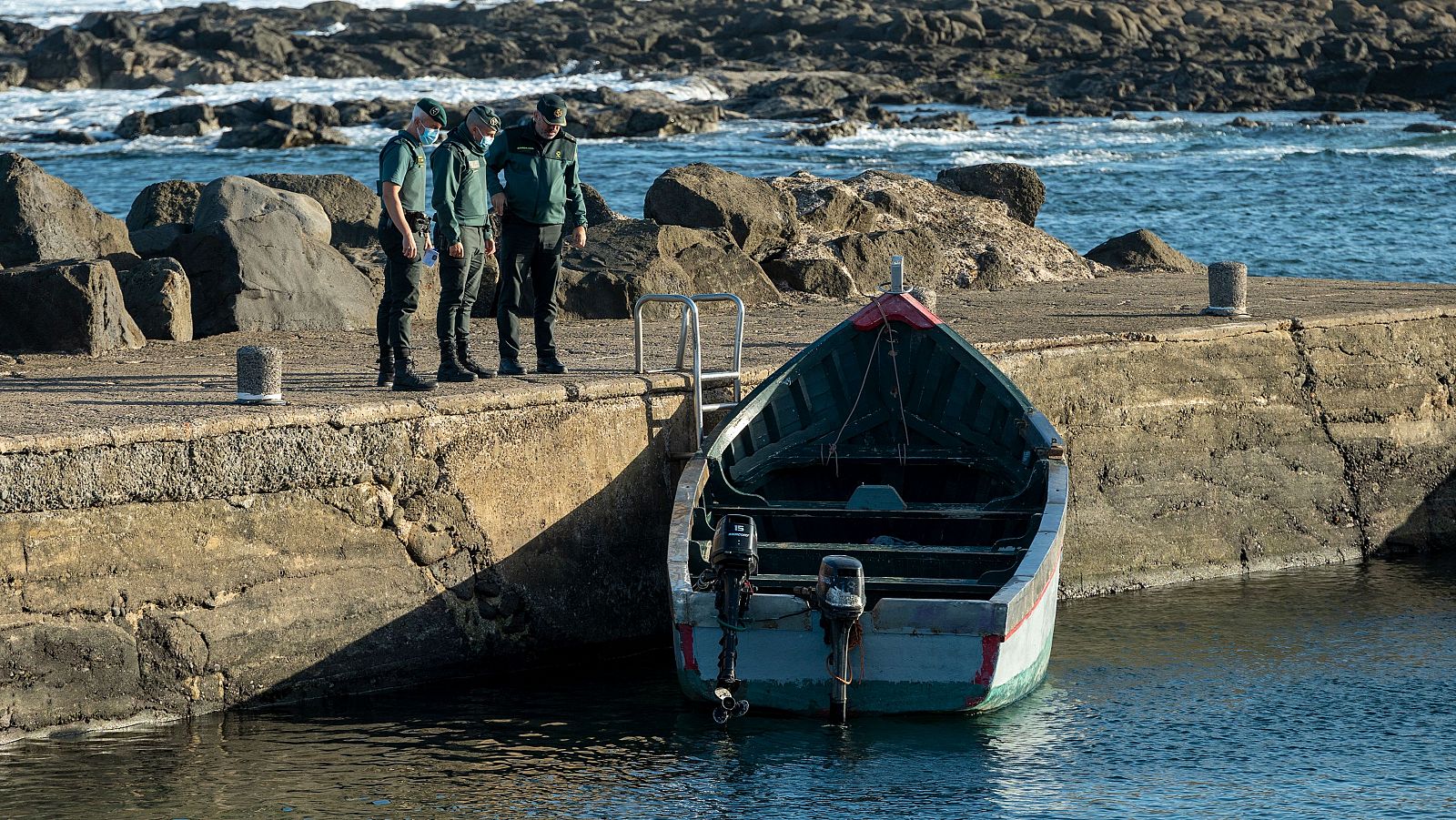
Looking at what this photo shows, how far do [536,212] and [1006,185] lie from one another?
962cm

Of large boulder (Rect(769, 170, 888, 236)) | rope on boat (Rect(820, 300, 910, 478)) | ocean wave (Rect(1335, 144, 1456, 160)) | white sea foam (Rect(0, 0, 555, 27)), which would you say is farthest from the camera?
white sea foam (Rect(0, 0, 555, 27))

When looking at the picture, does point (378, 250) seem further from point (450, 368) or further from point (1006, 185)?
point (1006, 185)

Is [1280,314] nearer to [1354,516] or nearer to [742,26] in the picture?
[1354,516]

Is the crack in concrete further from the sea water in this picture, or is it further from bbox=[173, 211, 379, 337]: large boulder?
the sea water

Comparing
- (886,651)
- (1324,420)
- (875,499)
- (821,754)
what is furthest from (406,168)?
(1324,420)

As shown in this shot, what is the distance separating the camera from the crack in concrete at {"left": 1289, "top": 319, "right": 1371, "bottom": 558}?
12.9 meters

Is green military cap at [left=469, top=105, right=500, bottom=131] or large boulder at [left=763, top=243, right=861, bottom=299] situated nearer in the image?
green military cap at [left=469, top=105, right=500, bottom=131]

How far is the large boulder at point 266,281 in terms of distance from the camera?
1298 centimetres

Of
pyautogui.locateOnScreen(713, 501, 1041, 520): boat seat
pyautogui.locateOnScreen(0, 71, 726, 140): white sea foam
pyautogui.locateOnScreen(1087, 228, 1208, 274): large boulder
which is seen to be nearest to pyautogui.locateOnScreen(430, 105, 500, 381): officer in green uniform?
pyautogui.locateOnScreen(713, 501, 1041, 520): boat seat

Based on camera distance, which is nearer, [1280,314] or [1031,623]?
[1031,623]

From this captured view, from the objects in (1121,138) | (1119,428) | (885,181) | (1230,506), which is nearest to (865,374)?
(1119,428)

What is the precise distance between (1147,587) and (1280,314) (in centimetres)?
274

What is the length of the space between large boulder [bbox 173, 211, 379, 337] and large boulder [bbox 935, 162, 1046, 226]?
7919 mm

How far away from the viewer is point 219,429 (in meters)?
8.83
